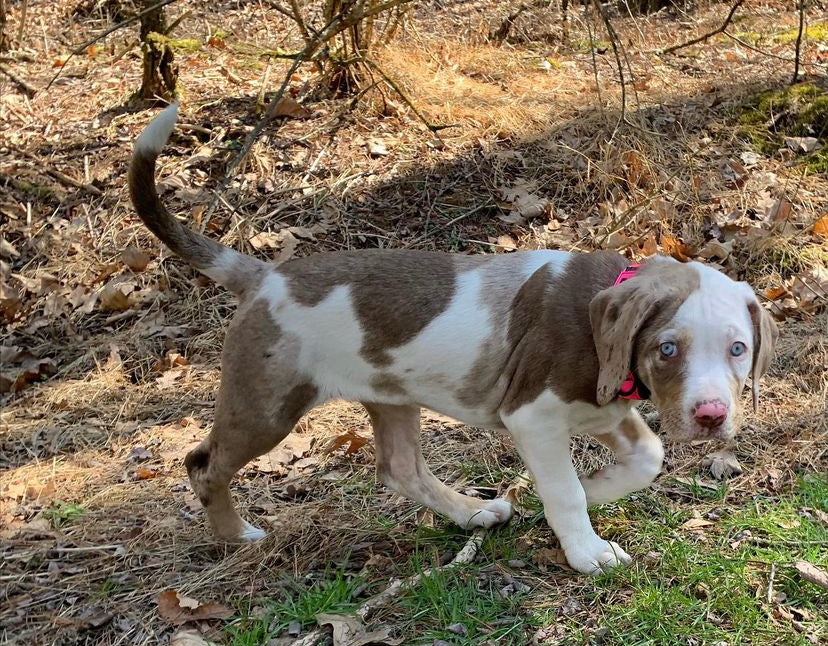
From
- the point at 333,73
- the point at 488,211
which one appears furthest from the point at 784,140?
the point at 333,73

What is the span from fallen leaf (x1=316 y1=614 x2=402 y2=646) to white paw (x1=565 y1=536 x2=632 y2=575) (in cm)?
75

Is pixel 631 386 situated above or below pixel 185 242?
below

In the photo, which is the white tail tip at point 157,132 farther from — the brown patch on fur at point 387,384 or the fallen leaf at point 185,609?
the fallen leaf at point 185,609

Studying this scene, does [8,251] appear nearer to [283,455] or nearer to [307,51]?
[307,51]

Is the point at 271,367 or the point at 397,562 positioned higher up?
the point at 271,367

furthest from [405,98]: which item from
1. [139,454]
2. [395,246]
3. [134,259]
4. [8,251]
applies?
[139,454]

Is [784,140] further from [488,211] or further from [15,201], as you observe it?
[15,201]

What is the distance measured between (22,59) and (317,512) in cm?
692

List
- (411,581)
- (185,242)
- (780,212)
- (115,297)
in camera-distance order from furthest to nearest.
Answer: (780,212) < (115,297) < (185,242) < (411,581)

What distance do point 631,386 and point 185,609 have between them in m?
1.91

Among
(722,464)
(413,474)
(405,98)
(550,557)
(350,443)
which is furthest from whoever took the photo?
(405,98)

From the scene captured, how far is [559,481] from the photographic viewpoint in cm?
353

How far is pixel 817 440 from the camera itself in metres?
4.25

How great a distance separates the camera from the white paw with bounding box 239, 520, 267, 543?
407 cm
